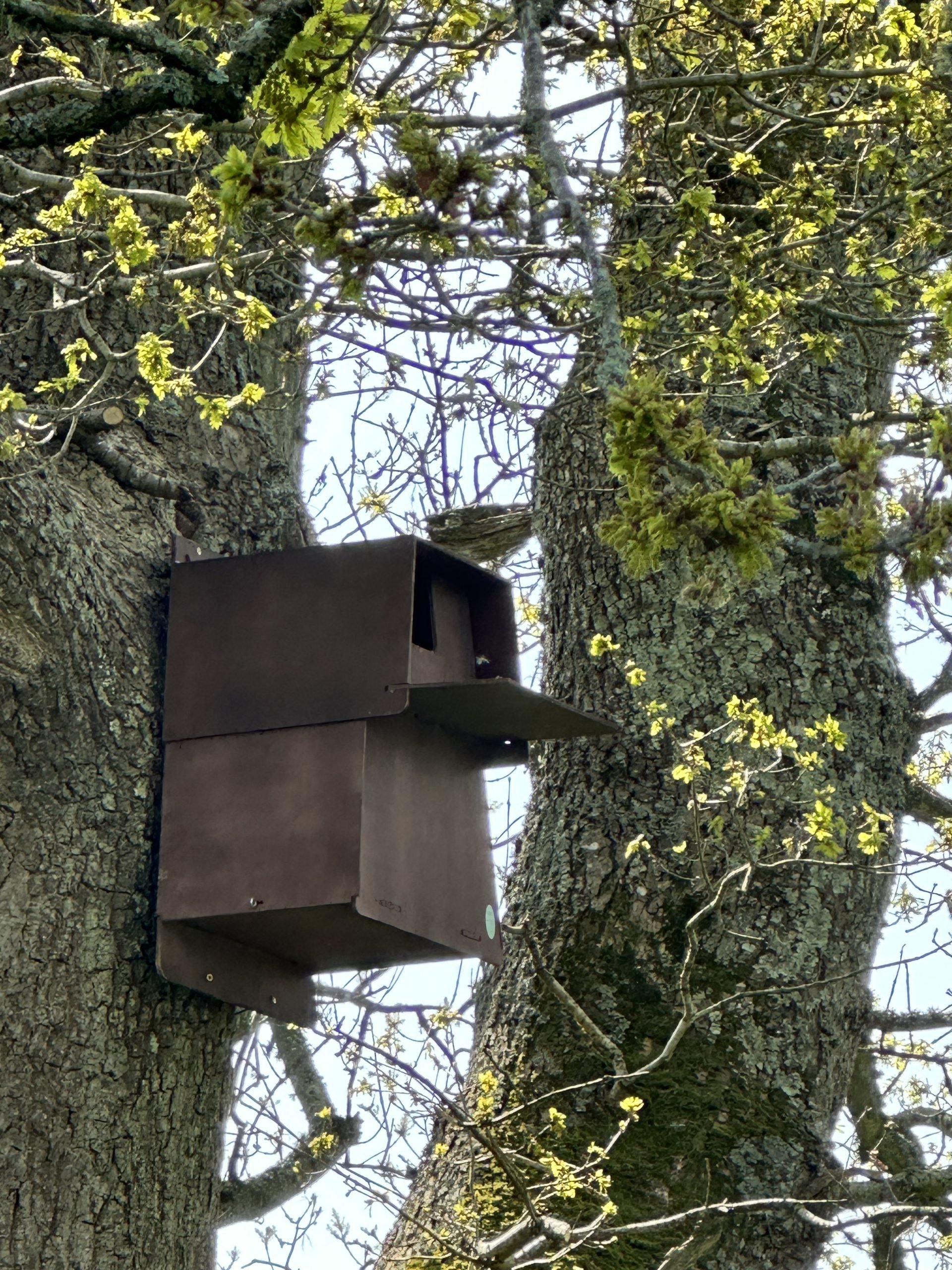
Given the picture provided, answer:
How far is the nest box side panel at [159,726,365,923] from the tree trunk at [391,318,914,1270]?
0.73 m

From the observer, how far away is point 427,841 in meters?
2.90

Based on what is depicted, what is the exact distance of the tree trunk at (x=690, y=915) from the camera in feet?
10.4

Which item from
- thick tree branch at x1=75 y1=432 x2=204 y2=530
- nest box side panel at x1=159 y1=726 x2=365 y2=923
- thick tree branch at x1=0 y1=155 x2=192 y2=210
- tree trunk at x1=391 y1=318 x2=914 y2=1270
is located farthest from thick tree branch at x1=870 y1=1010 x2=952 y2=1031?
thick tree branch at x1=0 y1=155 x2=192 y2=210

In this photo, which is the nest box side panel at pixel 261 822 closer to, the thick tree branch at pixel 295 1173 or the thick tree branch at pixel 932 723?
the thick tree branch at pixel 295 1173

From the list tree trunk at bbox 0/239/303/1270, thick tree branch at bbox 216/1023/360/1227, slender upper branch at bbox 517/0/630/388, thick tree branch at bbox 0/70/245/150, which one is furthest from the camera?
thick tree branch at bbox 216/1023/360/1227

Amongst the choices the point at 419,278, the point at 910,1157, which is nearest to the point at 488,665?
the point at 419,278

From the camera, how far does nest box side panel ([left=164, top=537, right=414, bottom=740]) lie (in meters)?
2.80

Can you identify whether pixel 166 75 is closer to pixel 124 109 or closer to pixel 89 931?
pixel 124 109

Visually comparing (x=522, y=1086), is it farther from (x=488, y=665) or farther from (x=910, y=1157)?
(x=910, y=1157)

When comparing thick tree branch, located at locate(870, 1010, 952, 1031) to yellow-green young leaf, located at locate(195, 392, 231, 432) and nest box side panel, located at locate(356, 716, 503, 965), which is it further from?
yellow-green young leaf, located at locate(195, 392, 231, 432)

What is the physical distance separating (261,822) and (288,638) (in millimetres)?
349

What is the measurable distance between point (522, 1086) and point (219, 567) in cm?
128

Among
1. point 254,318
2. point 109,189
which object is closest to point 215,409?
point 254,318

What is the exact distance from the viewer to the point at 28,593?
2641 mm
